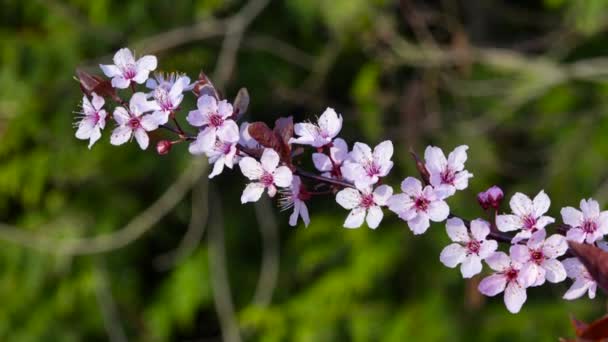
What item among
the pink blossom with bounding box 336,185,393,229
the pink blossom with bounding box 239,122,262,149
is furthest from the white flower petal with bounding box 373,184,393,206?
the pink blossom with bounding box 239,122,262,149

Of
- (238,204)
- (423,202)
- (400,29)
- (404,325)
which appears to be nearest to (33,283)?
(238,204)

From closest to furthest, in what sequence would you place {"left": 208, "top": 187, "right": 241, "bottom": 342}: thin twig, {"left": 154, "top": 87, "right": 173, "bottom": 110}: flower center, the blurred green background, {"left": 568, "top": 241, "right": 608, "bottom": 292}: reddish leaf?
{"left": 568, "top": 241, "right": 608, "bottom": 292}: reddish leaf → {"left": 154, "top": 87, "right": 173, "bottom": 110}: flower center → the blurred green background → {"left": 208, "top": 187, "right": 241, "bottom": 342}: thin twig

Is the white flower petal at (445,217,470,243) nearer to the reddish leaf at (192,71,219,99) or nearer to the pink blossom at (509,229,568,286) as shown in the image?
the pink blossom at (509,229,568,286)

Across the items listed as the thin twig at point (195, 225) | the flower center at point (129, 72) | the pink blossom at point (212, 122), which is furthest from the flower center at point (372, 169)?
the thin twig at point (195, 225)

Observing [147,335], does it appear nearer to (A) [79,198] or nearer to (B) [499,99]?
(A) [79,198]

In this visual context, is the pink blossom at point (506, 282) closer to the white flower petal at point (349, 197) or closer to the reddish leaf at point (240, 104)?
the white flower petal at point (349, 197)

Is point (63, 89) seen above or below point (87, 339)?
above

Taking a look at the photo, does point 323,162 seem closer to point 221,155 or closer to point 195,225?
point 221,155
